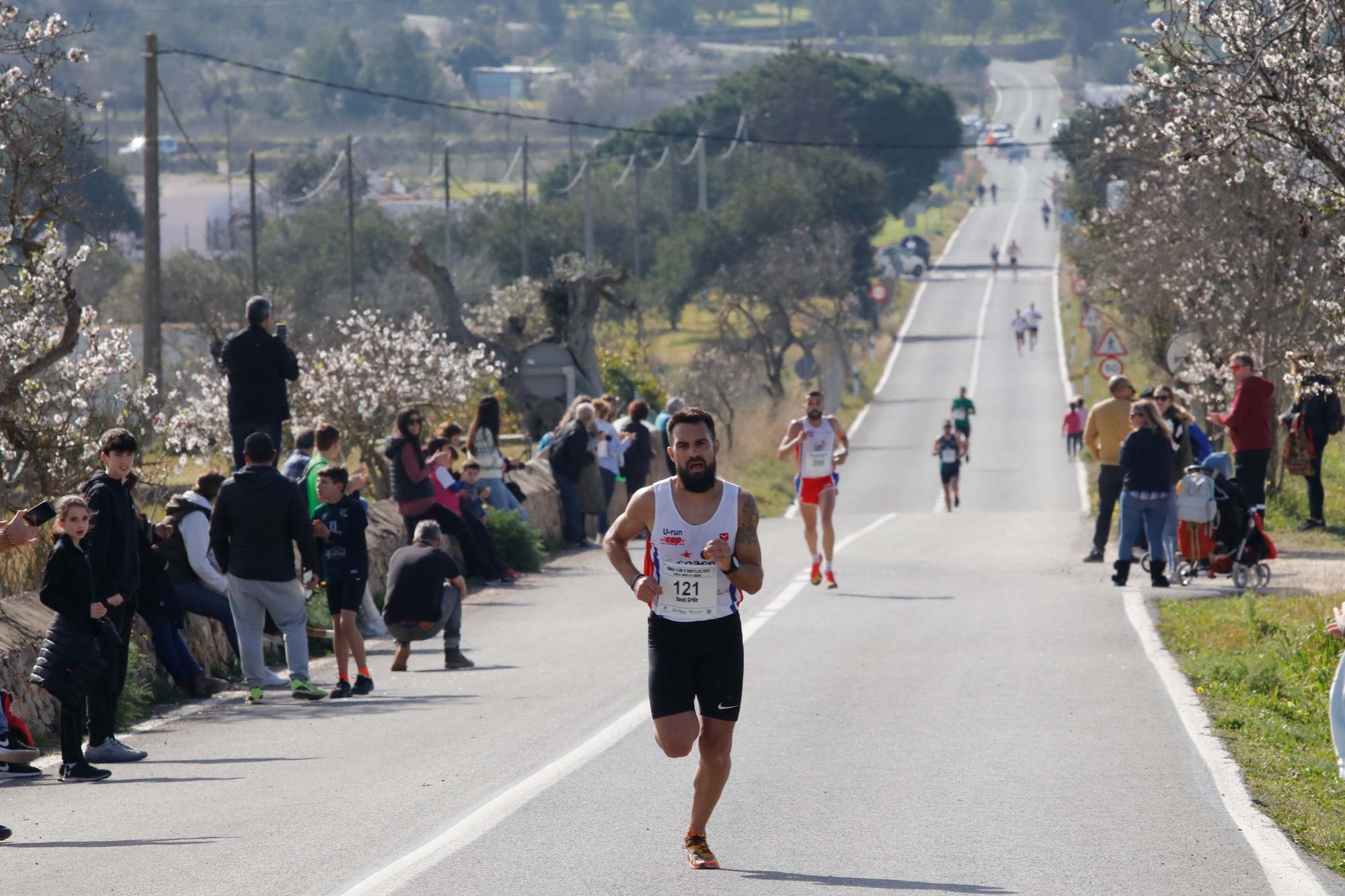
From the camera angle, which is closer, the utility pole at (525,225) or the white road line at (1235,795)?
the white road line at (1235,795)

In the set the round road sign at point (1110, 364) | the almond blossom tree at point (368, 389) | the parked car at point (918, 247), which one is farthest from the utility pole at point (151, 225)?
the parked car at point (918, 247)

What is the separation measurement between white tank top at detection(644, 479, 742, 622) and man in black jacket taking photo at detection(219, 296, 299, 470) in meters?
8.18

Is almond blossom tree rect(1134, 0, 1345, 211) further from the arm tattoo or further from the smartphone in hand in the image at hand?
the smartphone in hand

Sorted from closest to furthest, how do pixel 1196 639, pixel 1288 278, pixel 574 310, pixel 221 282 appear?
pixel 1196 639 → pixel 1288 278 → pixel 574 310 → pixel 221 282

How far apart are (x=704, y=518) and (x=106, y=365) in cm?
1046

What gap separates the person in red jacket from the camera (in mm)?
18828

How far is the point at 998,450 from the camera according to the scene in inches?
1993

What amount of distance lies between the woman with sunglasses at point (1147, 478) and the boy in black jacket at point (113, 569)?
9268mm

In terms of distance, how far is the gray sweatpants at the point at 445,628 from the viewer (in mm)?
13328

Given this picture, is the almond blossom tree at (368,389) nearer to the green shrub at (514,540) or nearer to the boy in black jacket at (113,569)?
the green shrub at (514,540)

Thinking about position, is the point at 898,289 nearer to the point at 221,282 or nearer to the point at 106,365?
the point at 221,282

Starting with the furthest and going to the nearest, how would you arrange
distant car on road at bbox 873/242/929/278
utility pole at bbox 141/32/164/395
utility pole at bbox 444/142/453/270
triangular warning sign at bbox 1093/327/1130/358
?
distant car on road at bbox 873/242/929/278, utility pole at bbox 444/142/453/270, triangular warning sign at bbox 1093/327/1130/358, utility pole at bbox 141/32/164/395

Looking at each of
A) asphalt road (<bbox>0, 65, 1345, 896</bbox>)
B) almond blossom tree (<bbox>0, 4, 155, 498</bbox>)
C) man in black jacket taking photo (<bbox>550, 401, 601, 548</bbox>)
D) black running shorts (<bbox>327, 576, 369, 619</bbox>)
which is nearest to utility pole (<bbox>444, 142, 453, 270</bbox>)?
man in black jacket taking photo (<bbox>550, 401, 601, 548</bbox>)

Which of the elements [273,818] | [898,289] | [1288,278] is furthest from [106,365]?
[898,289]
